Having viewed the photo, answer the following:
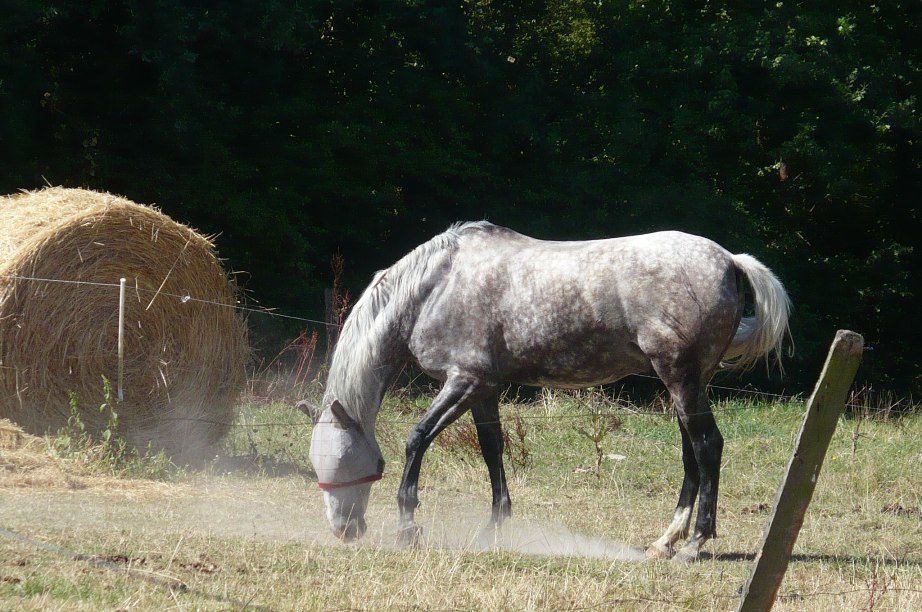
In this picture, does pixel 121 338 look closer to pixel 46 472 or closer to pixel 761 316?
pixel 46 472

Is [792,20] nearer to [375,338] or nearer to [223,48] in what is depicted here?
[223,48]

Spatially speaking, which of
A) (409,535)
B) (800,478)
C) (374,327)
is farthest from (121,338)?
(800,478)

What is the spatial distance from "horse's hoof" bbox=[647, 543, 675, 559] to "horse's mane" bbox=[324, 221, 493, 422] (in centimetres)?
184

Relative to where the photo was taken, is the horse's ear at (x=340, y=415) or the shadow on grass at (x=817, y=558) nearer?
the shadow on grass at (x=817, y=558)

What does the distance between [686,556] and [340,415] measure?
2.13 meters

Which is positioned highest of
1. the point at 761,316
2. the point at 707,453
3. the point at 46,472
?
the point at 761,316

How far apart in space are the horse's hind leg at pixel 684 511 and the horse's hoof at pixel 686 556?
0.13 m

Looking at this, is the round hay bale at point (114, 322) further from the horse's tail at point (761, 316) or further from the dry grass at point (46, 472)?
the horse's tail at point (761, 316)

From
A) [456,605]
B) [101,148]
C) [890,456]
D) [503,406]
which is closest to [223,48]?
[101,148]

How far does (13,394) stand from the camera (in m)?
7.00

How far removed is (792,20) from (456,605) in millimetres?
16080

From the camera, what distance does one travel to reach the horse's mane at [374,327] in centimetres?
595

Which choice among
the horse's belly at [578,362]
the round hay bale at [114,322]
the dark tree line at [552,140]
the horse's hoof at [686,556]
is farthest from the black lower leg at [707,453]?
the dark tree line at [552,140]

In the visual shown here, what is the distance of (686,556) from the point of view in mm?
5273
